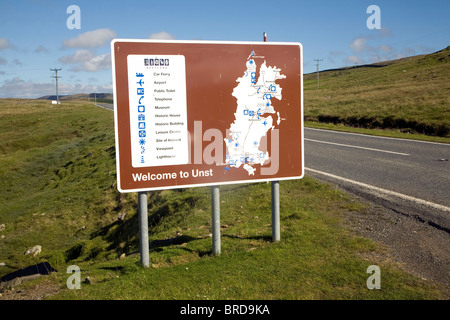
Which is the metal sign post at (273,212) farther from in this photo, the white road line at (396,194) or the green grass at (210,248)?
the white road line at (396,194)

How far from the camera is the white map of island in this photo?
5.23 metres

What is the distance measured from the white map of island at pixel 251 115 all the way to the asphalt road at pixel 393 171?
305 centimetres

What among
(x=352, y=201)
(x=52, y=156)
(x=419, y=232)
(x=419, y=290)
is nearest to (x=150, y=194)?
(x=352, y=201)

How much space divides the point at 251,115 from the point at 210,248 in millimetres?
1994

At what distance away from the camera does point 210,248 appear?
560cm

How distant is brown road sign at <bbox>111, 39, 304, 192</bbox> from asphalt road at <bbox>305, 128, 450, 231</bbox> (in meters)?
2.69

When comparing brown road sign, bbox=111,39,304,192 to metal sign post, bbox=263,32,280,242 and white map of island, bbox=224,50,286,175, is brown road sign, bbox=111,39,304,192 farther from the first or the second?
metal sign post, bbox=263,32,280,242

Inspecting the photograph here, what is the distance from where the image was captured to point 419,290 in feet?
13.0

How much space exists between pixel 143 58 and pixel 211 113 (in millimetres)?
1102

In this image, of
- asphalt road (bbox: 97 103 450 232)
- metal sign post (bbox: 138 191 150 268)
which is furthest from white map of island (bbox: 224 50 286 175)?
asphalt road (bbox: 97 103 450 232)

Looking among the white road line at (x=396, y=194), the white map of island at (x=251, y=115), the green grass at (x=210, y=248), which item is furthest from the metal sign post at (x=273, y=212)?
the white road line at (x=396, y=194)

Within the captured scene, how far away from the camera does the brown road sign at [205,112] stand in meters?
4.73

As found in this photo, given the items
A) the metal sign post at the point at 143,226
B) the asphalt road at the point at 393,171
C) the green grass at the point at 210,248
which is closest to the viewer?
the green grass at the point at 210,248

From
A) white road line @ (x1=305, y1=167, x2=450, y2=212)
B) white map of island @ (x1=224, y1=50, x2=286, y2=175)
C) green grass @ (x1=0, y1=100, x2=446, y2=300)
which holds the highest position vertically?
white map of island @ (x1=224, y1=50, x2=286, y2=175)
